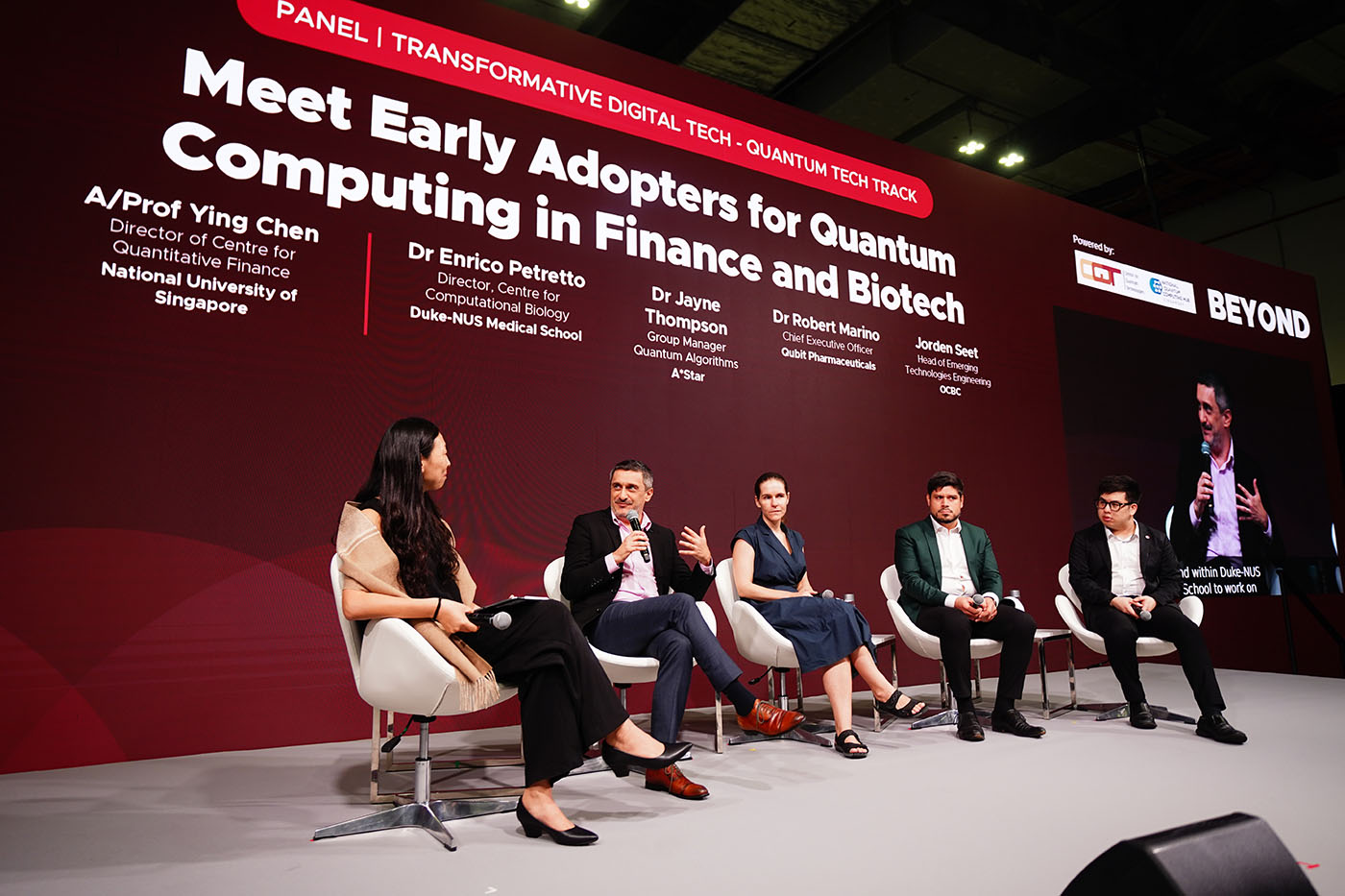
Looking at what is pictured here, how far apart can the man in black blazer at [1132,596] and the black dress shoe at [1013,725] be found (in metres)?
0.51

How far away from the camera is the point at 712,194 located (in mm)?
4852

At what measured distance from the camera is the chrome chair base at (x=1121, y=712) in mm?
3629

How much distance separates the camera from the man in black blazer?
346cm

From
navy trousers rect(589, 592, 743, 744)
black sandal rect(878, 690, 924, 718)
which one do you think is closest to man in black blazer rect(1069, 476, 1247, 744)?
black sandal rect(878, 690, 924, 718)

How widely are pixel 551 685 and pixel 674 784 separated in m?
0.61

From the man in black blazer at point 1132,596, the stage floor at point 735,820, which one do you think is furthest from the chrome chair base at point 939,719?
the man in black blazer at point 1132,596

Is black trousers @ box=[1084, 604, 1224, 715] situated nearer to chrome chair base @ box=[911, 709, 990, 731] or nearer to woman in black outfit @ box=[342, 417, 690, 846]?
chrome chair base @ box=[911, 709, 990, 731]

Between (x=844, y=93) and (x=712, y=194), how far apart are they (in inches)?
111

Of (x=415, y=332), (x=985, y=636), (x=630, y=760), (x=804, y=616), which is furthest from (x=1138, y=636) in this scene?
(x=415, y=332)

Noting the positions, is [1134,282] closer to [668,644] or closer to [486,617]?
[668,644]

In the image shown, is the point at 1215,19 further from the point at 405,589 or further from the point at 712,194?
the point at 405,589

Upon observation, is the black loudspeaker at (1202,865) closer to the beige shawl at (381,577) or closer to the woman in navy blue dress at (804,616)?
the beige shawl at (381,577)

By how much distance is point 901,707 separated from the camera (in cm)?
356

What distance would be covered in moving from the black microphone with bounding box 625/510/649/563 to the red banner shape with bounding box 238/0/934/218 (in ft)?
7.87
